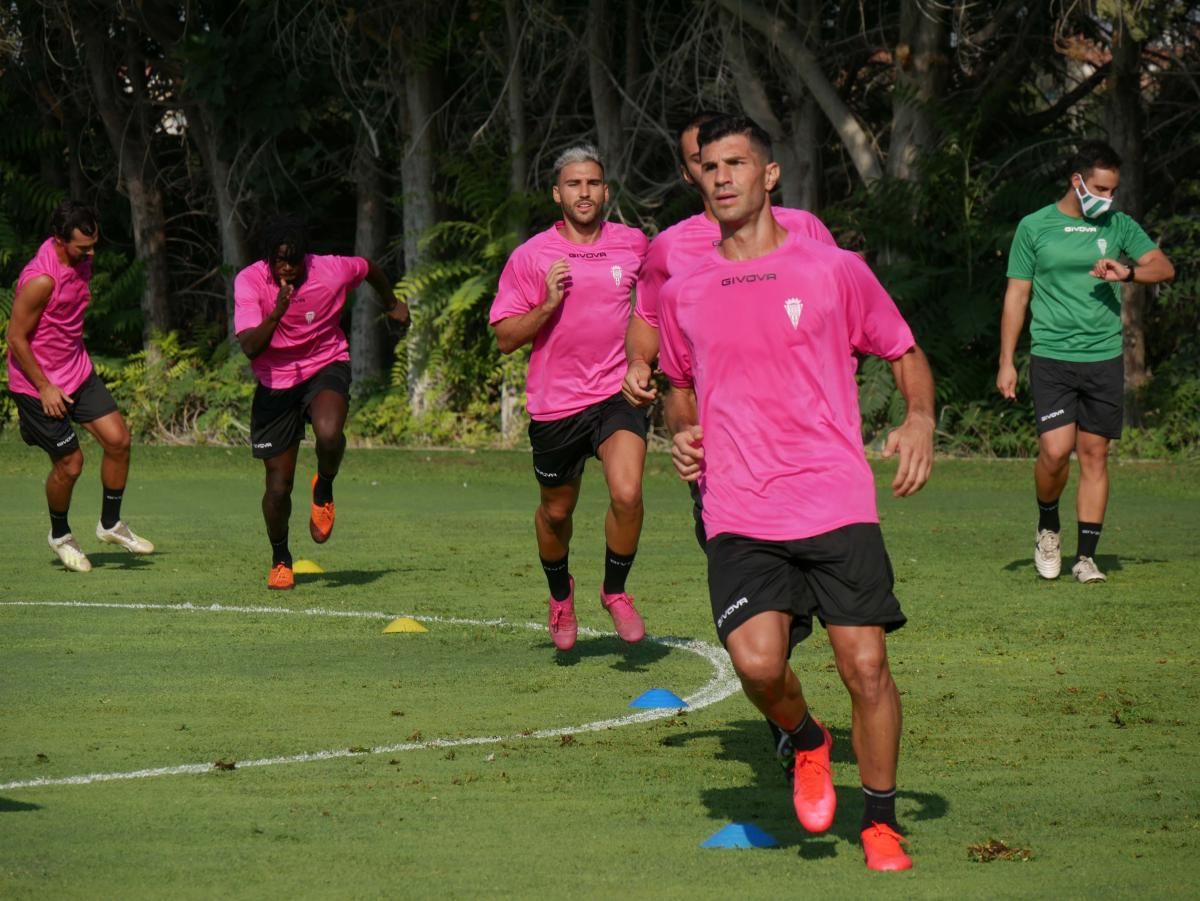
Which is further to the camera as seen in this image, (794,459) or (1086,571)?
(1086,571)

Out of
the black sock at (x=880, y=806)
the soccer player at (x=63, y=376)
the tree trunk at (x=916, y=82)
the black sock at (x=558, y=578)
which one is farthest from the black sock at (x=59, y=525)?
the tree trunk at (x=916, y=82)

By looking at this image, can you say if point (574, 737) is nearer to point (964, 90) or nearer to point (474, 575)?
point (474, 575)

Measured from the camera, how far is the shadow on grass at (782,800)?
5734mm

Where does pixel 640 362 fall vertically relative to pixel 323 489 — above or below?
above

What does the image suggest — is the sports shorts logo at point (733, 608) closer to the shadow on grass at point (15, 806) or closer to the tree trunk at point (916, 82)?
the shadow on grass at point (15, 806)

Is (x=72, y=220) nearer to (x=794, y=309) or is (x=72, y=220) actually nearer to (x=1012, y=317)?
(x=1012, y=317)

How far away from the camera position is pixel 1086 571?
450 inches

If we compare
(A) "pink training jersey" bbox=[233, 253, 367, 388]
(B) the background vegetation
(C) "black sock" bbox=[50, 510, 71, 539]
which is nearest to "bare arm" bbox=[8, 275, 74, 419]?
(C) "black sock" bbox=[50, 510, 71, 539]

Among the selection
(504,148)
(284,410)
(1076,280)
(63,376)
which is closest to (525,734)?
(284,410)

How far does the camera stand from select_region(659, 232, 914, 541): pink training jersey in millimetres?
5492

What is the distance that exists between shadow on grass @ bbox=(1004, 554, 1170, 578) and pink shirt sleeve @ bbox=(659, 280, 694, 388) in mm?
6602

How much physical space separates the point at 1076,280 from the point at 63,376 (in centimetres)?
639

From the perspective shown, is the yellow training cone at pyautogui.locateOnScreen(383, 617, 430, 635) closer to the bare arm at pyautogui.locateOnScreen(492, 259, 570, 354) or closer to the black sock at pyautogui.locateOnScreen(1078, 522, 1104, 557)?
the bare arm at pyautogui.locateOnScreen(492, 259, 570, 354)

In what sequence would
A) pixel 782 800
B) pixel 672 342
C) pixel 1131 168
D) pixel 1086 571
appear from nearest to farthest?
pixel 672 342 → pixel 782 800 → pixel 1086 571 → pixel 1131 168
